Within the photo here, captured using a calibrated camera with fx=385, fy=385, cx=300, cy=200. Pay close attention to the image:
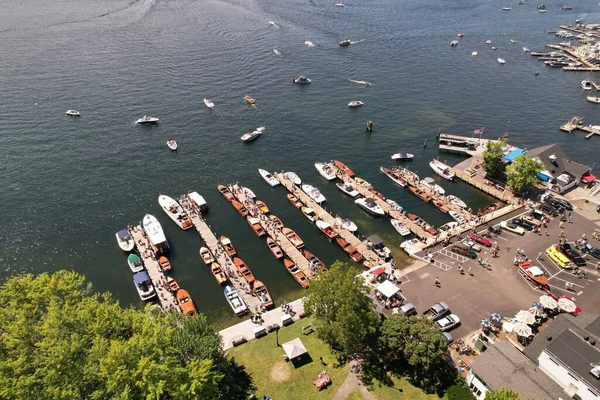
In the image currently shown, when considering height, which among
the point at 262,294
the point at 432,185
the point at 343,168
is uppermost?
the point at 432,185

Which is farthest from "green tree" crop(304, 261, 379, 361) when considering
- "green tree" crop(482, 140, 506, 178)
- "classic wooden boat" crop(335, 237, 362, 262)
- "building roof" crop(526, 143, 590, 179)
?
"building roof" crop(526, 143, 590, 179)

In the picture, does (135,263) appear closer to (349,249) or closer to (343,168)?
(349,249)

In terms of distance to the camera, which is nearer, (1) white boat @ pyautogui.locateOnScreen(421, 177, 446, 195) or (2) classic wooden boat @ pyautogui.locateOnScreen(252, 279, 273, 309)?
(2) classic wooden boat @ pyautogui.locateOnScreen(252, 279, 273, 309)

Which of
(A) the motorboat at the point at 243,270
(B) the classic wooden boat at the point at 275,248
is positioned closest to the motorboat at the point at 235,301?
(A) the motorboat at the point at 243,270

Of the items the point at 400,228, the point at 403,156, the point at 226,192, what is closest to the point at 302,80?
the point at 403,156

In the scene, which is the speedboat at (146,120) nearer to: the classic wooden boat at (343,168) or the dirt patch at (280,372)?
the classic wooden boat at (343,168)

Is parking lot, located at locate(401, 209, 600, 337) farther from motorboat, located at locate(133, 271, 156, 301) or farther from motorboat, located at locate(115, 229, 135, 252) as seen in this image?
motorboat, located at locate(115, 229, 135, 252)
